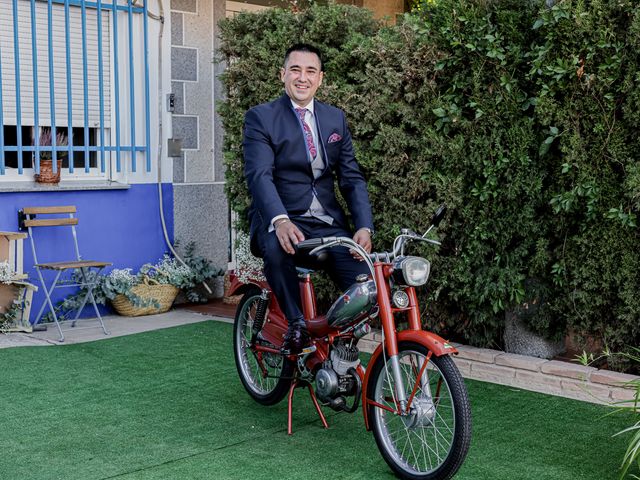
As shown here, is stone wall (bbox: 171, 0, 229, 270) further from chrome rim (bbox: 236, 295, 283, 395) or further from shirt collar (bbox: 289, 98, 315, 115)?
shirt collar (bbox: 289, 98, 315, 115)

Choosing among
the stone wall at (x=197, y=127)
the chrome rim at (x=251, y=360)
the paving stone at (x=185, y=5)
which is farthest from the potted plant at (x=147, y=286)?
the chrome rim at (x=251, y=360)

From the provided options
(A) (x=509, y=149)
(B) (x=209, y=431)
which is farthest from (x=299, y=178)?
(A) (x=509, y=149)

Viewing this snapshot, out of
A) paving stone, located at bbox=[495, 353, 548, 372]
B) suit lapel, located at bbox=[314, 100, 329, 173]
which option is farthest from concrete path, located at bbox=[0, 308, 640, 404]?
suit lapel, located at bbox=[314, 100, 329, 173]

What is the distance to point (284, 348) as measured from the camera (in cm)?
436

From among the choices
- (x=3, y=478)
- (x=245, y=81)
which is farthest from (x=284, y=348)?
(x=245, y=81)

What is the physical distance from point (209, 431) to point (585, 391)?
6.86ft

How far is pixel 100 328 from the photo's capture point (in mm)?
6914

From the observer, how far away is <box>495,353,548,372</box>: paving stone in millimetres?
5223

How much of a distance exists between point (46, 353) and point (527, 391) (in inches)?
124

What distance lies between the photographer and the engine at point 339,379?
4.02 m

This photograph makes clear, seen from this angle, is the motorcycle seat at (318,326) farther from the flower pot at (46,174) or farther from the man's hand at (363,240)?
the flower pot at (46,174)

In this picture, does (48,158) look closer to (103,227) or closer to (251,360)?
(103,227)

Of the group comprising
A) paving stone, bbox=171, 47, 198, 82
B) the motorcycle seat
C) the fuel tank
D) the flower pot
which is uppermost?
paving stone, bbox=171, 47, 198, 82

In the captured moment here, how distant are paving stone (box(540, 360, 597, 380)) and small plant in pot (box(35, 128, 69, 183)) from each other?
4.04 metres
